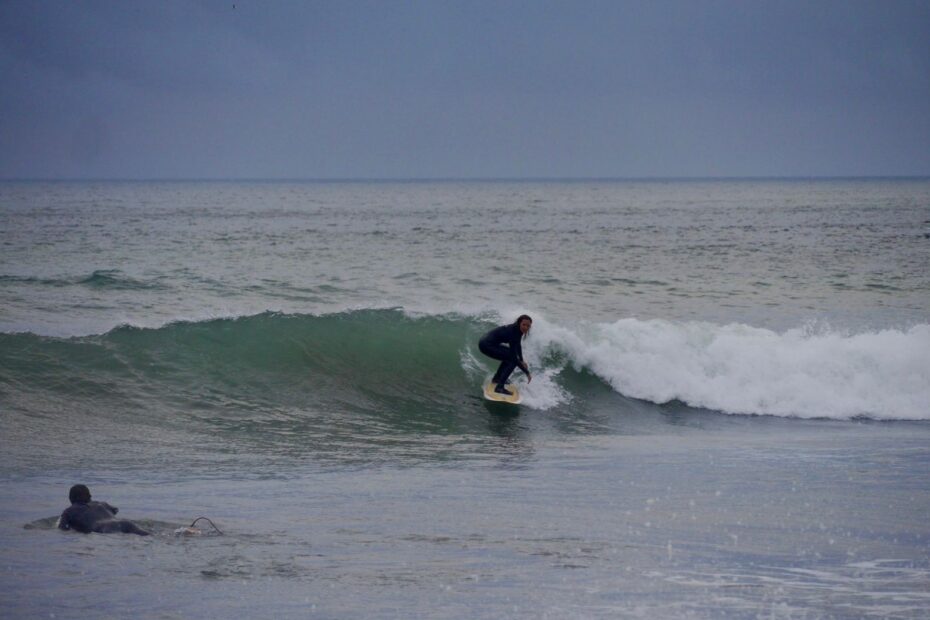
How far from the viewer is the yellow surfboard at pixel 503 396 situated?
1579cm

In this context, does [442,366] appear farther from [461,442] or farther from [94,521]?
[94,521]

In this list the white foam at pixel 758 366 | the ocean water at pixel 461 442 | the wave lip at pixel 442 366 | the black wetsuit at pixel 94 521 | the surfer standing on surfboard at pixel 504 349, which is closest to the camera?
the ocean water at pixel 461 442

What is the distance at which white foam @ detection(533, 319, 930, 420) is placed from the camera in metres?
16.0

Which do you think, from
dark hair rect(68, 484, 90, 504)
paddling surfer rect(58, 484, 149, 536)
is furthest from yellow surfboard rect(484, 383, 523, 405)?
dark hair rect(68, 484, 90, 504)

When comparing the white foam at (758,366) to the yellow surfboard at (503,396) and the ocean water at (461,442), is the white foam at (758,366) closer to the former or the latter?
the ocean water at (461,442)

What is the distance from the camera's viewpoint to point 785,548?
823 cm

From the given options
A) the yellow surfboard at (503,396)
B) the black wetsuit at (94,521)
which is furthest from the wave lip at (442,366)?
the black wetsuit at (94,521)

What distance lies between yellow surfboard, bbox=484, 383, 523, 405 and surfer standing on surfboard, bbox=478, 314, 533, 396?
60 mm

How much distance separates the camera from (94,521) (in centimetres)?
838

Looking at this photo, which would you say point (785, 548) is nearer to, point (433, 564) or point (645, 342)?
point (433, 564)

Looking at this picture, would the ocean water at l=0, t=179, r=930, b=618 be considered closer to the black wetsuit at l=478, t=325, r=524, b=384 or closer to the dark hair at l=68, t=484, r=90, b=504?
the dark hair at l=68, t=484, r=90, b=504

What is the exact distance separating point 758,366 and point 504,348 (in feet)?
16.2

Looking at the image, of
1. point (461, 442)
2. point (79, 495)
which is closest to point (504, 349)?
point (461, 442)

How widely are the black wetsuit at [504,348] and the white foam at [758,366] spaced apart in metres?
2.33
